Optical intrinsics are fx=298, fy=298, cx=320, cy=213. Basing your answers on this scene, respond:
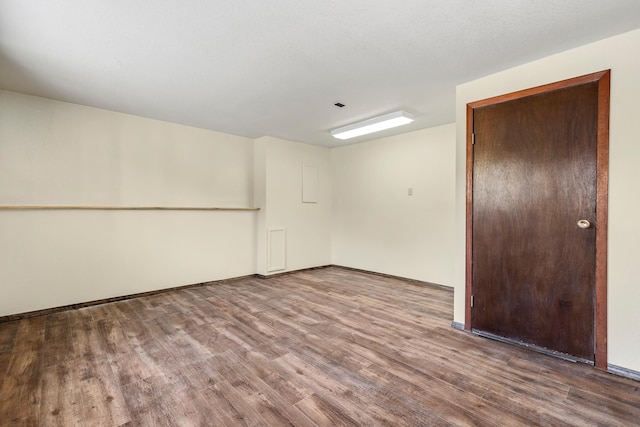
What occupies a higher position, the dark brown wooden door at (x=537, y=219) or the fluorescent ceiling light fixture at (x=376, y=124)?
the fluorescent ceiling light fixture at (x=376, y=124)

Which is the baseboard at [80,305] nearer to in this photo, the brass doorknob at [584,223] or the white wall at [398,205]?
the white wall at [398,205]

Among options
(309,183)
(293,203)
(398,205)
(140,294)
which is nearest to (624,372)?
(398,205)

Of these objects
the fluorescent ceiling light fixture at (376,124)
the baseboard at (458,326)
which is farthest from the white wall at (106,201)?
the baseboard at (458,326)

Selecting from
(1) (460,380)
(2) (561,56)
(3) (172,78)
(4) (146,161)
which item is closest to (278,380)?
(1) (460,380)

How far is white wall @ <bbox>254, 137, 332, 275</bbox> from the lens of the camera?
5.09 metres

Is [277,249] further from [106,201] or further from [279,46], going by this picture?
[279,46]

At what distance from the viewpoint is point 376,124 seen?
13.1 feet

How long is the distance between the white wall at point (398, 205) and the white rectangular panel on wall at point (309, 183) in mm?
461

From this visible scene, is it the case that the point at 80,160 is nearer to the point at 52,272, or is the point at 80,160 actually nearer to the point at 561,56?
the point at 52,272

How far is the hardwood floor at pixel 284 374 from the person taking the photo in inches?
65.7

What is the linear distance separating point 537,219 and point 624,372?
45.8 inches

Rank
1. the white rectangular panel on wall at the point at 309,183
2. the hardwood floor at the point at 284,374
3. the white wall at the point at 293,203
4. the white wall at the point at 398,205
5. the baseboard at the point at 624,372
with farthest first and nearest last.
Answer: the white rectangular panel on wall at the point at 309,183 < the white wall at the point at 293,203 < the white wall at the point at 398,205 < the baseboard at the point at 624,372 < the hardwood floor at the point at 284,374

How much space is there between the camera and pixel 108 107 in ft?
11.9

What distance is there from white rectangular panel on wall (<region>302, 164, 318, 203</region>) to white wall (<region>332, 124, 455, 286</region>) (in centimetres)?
46
